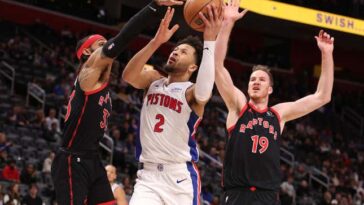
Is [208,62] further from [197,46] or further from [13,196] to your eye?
[13,196]

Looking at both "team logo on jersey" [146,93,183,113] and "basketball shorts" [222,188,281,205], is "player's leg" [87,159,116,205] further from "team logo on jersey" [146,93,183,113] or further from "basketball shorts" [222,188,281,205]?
"basketball shorts" [222,188,281,205]

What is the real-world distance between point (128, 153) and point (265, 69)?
9.43m

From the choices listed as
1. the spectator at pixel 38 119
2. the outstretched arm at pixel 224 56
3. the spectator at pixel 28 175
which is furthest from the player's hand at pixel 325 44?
the spectator at pixel 38 119

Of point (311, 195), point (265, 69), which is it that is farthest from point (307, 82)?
point (265, 69)

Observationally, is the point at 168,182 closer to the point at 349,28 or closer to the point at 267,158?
the point at 267,158

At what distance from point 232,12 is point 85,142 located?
5.05 ft

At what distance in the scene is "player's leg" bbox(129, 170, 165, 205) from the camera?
5223 millimetres

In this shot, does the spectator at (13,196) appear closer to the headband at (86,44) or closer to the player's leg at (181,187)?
the headband at (86,44)

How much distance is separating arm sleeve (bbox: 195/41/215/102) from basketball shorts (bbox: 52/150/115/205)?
3.64 feet

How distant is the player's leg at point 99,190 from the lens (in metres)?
5.57

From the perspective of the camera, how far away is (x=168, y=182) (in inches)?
210

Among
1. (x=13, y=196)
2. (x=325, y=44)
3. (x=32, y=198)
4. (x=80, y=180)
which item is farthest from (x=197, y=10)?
(x=32, y=198)

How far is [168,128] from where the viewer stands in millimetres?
5387

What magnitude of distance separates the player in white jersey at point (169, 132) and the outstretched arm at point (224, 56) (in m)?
0.17
